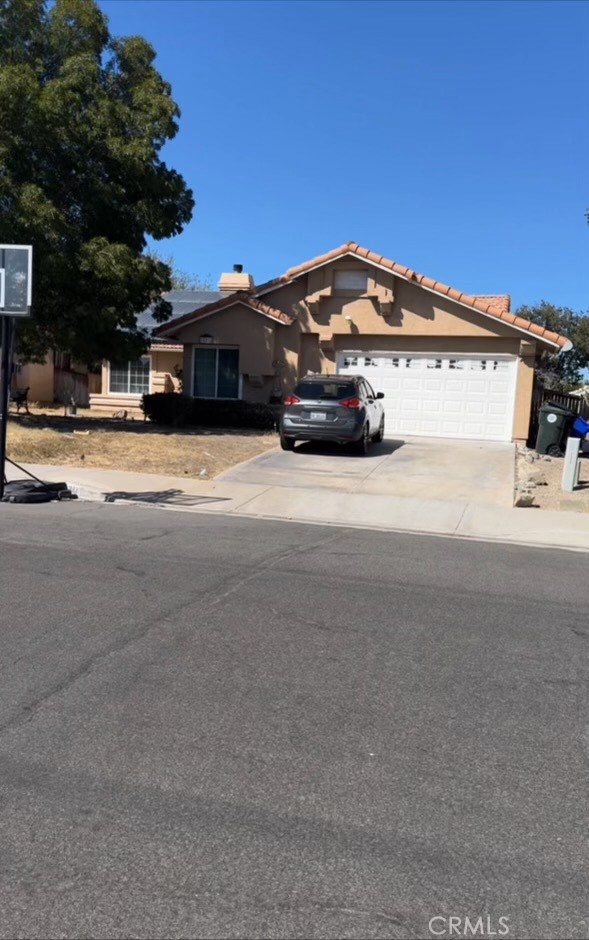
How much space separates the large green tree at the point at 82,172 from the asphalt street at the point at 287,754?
36.7 ft

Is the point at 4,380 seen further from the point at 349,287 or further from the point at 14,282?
the point at 349,287

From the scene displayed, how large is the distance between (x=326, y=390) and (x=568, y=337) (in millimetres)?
27390

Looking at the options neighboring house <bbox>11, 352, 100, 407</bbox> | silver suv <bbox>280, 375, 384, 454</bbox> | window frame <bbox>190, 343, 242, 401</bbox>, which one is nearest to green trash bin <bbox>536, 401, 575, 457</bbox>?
silver suv <bbox>280, 375, 384, 454</bbox>

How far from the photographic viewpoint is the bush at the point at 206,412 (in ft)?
67.3

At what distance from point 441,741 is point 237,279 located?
22544 millimetres

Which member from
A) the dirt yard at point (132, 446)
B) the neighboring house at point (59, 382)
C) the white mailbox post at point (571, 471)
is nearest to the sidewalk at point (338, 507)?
the dirt yard at point (132, 446)

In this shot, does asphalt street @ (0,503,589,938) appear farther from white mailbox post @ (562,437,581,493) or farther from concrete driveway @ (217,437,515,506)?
white mailbox post @ (562,437,581,493)

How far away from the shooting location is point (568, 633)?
5910 millimetres

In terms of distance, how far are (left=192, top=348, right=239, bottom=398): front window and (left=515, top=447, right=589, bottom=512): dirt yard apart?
8.24 meters

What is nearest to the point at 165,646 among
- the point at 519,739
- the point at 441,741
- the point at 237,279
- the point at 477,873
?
the point at 441,741

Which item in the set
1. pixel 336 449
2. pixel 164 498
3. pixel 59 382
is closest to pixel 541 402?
pixel 336 449

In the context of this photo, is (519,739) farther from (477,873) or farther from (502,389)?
(502,389)

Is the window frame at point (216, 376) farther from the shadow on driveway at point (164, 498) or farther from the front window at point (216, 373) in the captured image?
the shadow on driveway at point (164, 498)

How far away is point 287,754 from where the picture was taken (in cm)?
387
